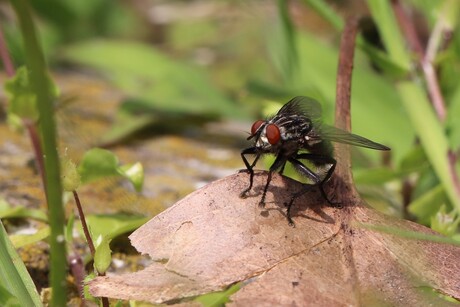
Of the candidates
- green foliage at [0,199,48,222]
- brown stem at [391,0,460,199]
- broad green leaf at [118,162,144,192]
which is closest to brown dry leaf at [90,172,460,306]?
broad green leaf at [118,162,144,192]

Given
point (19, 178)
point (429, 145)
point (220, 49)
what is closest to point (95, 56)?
point (220, 49)

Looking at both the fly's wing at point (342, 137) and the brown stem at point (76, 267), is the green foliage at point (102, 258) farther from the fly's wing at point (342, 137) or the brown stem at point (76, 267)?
the fly's wing at point (342, 137)

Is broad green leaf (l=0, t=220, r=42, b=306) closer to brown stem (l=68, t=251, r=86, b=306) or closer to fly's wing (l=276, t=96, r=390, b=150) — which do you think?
brown stem (l=68, t=251, r=86, b=306)

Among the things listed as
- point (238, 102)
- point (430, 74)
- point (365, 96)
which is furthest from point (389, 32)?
point (238, 102)

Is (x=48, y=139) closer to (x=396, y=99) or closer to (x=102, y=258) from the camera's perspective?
(x=102, y=258)

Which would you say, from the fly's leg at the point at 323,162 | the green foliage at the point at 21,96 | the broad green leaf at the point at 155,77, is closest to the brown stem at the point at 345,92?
the fly's leg at the point at 323,162

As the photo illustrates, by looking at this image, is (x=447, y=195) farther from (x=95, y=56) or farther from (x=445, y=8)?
(x=95, y=56)
